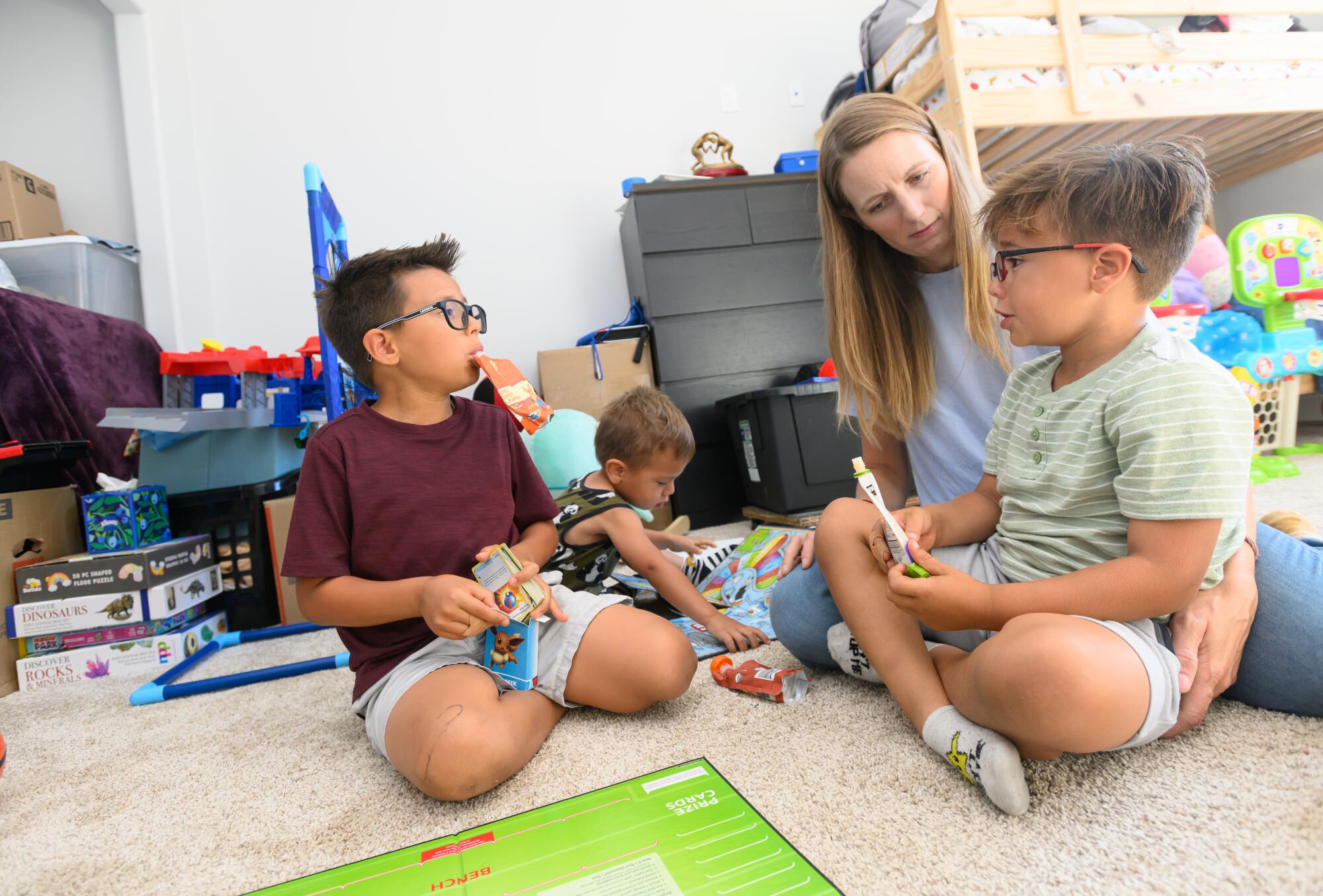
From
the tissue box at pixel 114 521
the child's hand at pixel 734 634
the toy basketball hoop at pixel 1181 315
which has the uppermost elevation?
the toy basketball hoop at pixel 1181 315

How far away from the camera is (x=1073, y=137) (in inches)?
85.4

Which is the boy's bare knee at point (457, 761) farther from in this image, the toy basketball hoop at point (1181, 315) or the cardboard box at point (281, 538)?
the toy basketball hoop at point (1181, 315)

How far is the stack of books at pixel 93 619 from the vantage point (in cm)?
124

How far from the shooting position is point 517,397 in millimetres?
885

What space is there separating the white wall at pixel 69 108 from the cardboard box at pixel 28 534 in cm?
108

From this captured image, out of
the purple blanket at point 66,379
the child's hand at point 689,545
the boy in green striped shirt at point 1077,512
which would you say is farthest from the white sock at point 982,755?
the purple blanket at point 66,379

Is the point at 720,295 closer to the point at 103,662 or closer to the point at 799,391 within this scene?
the point at 799,391

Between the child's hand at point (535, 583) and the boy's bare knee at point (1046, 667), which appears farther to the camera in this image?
the child's hand at point (535, 583)

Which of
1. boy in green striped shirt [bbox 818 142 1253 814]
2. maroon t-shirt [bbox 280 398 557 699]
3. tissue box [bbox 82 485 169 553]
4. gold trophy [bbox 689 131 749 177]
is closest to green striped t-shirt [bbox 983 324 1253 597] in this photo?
boy in green striped shirt [bbox 818 142 1253 814]

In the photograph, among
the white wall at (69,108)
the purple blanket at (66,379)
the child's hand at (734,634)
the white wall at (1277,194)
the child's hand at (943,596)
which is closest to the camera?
the child's hand at (943,596)

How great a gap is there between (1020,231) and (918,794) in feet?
1.60

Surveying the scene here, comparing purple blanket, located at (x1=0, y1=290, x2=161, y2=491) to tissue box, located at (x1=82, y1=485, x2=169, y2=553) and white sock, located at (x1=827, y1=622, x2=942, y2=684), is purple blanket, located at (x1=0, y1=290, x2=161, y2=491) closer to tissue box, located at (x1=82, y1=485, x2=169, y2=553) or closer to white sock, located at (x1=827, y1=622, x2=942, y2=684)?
tissue box, located at (x1=82, y1=485, x2=169, y2=553)

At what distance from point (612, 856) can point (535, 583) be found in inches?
11.6

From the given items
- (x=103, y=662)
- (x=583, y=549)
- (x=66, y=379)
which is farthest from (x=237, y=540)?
(x=583, y=549)
